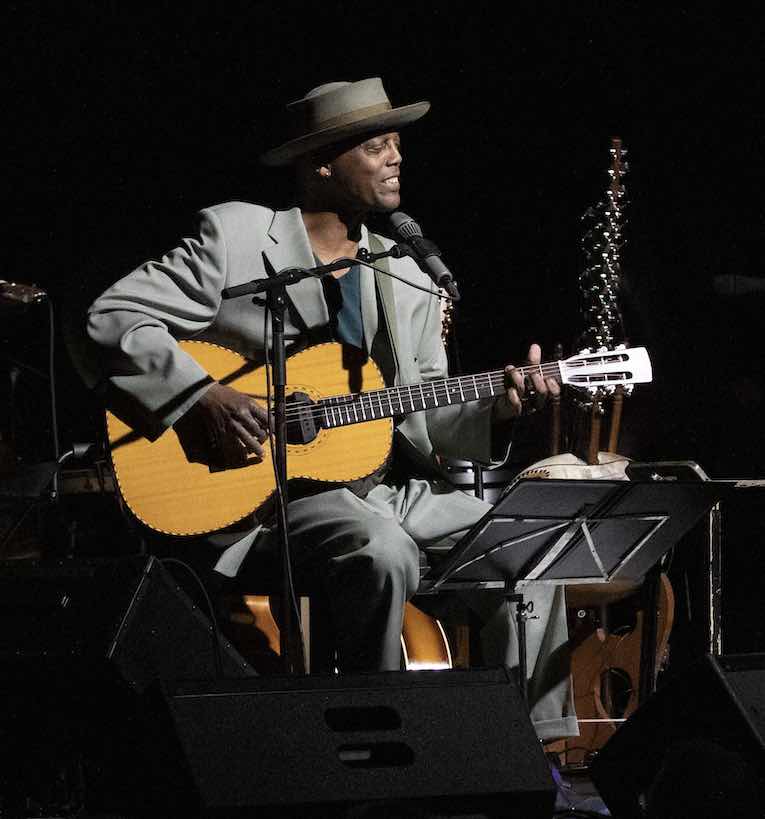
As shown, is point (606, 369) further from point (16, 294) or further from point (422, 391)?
point (16, 294)

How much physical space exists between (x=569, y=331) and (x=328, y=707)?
3069mm

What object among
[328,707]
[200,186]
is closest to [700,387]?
[200,186]

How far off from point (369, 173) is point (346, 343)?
1.95ft

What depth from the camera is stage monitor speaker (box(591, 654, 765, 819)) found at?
5.91ft

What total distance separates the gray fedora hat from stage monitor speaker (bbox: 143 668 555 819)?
1989 millimetres

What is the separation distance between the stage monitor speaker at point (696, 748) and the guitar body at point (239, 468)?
128cm

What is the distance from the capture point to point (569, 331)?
4.64m

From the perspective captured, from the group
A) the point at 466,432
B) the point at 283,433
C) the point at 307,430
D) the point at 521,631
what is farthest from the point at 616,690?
the point at 283,433

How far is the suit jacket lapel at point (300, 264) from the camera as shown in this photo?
326cm

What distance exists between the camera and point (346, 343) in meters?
3.19

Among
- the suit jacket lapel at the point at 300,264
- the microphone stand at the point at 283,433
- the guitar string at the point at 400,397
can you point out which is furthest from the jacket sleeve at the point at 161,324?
the microphone stand at the point at 283,433

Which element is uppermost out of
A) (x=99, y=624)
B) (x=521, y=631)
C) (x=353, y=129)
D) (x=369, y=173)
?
(x=353, y=129)

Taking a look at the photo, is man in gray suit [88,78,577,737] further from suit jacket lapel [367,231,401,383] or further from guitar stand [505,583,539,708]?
guitar stand [505,583,539,708]

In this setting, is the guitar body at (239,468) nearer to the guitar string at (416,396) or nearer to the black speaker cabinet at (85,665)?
the guitar string at (416,396)
